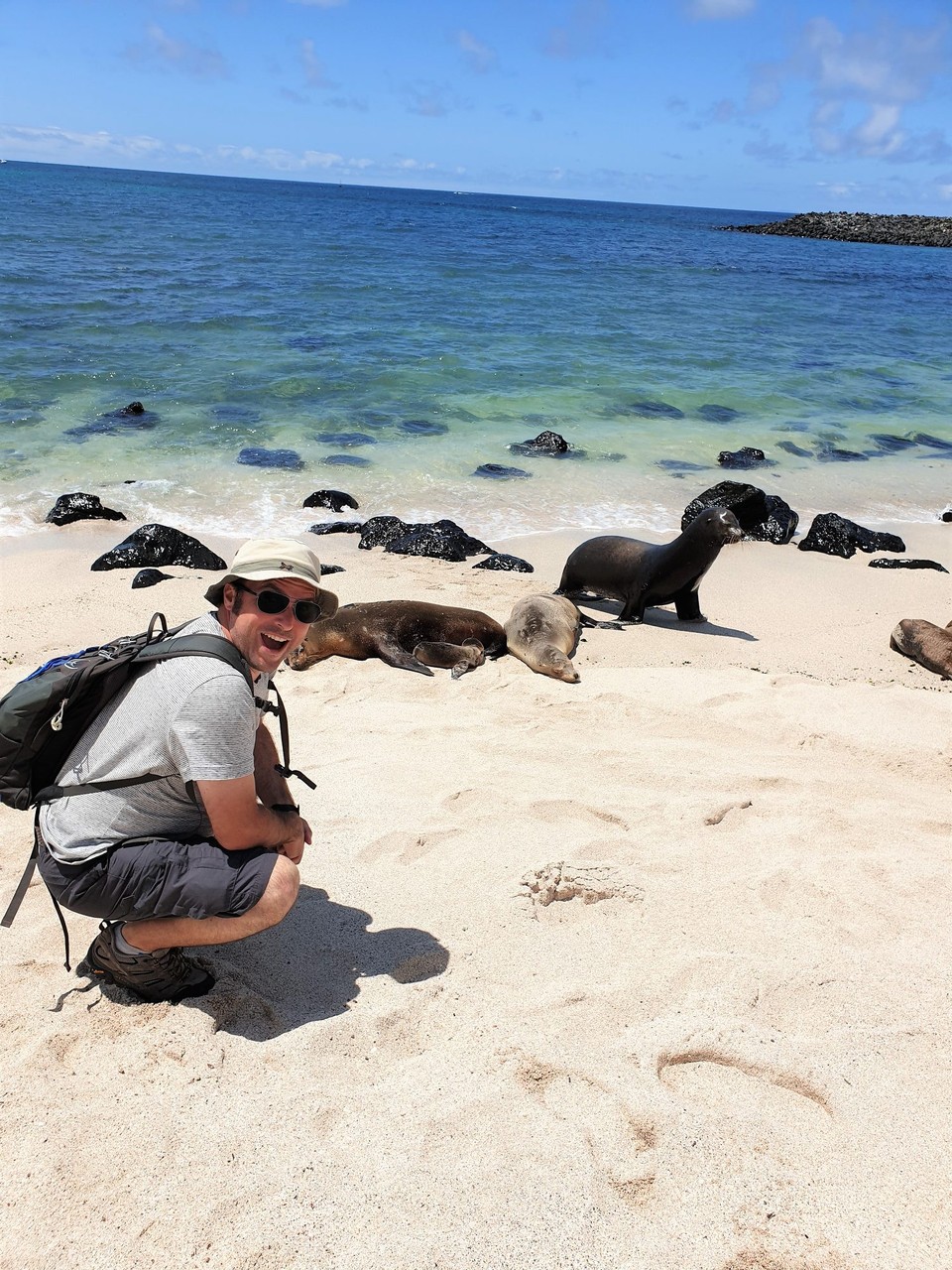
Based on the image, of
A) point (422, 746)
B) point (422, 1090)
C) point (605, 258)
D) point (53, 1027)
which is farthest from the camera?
point (605, 258)

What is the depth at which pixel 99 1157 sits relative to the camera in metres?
2.37

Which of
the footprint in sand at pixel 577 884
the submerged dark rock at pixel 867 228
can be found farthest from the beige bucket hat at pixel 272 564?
the submerged dark rock at pixel 867 228

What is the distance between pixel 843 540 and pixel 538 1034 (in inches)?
334

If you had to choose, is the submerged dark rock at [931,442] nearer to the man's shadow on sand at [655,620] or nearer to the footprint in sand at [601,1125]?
the man's shadow on sand at [655,620]

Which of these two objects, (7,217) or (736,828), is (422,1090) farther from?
(7,217)

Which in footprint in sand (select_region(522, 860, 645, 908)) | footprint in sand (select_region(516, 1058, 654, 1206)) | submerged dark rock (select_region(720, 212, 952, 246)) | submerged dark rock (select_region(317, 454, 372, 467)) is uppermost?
submerged dark rock (select_region(720, 212, 952, 246))

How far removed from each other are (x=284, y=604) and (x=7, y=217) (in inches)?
2020

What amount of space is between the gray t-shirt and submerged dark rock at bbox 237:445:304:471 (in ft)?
32.7

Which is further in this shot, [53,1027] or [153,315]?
[153,315]

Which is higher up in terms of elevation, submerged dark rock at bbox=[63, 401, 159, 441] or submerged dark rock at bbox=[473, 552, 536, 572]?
submerged dark rock at bbox=[473, 552, 536, 572]

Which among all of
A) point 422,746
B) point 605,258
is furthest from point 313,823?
point 605,258

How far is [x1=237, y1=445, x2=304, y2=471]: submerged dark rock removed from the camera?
12.4 metres

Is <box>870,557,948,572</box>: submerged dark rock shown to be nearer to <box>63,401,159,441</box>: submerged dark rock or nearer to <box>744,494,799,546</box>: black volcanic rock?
<box>744,494,799,546</box>: black volcanic rock

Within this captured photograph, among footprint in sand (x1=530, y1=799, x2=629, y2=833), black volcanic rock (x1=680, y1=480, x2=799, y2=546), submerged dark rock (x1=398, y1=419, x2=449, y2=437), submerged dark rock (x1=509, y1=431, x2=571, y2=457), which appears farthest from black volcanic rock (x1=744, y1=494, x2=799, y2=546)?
footprint in sand (x1=530, y1=799, x2=629, y2=833)
